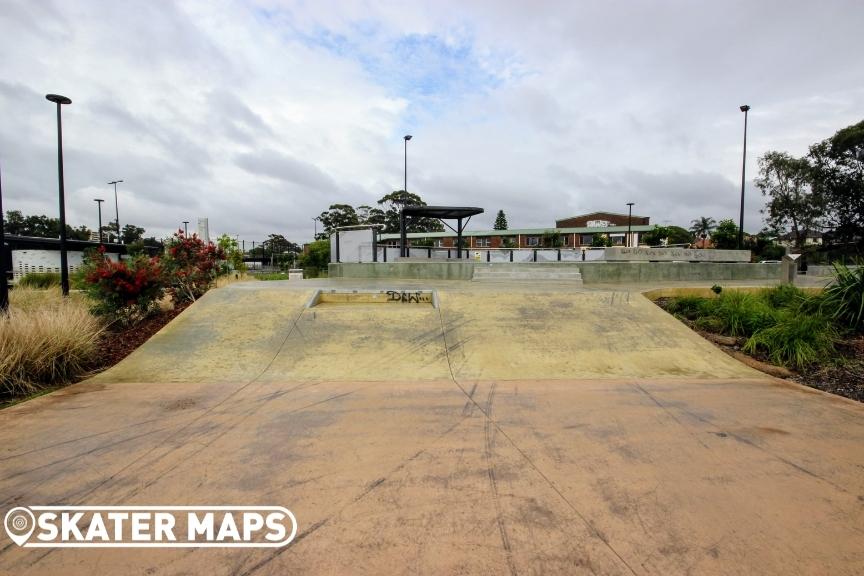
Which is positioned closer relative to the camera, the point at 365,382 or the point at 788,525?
the point at 788,525

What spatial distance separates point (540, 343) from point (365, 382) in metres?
2.91

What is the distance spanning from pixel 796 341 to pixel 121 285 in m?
11.6

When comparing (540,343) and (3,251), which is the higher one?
(3,251)

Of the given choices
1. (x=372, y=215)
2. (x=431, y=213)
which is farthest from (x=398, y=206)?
(x=431, y=213)

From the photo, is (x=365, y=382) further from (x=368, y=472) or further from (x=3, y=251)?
(x=3, y=251)

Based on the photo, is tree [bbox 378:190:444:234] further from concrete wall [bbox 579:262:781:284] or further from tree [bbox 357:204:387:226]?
concrete wall [bbox 579:262:781:284]

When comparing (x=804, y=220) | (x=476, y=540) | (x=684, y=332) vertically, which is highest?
(x=804, y=220)

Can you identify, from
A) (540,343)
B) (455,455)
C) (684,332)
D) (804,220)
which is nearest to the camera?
(455,455)

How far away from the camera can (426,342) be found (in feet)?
22.6

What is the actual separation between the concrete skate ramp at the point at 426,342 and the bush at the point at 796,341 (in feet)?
2.36

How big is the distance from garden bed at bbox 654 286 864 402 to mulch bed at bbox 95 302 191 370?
9.68 meters

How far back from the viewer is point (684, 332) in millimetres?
7391

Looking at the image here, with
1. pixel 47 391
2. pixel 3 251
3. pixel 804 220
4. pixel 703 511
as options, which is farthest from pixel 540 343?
pixel 804 220

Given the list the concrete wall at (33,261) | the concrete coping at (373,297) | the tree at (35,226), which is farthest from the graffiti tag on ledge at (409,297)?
the tree at (35,226)
